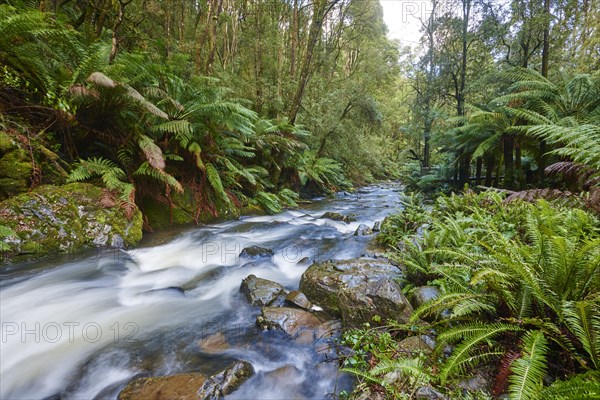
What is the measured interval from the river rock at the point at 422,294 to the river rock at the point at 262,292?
1.46 metres

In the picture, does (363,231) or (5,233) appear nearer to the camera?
(5,233)

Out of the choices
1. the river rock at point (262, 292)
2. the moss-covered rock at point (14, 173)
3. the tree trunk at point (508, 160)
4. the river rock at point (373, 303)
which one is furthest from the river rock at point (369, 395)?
the tree trunk at point (508, 160)

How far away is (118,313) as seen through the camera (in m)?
3.20

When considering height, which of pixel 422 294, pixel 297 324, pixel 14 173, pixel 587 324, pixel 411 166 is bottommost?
pixel 297 324

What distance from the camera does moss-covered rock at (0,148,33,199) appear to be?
3.84m

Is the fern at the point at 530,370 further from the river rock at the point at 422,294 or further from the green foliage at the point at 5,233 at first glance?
the green foliage at the point at 5,233

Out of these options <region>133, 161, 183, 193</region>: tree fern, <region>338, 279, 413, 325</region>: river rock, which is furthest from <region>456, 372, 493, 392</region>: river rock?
<region>133, 161, 183, 193</region>: tree fern

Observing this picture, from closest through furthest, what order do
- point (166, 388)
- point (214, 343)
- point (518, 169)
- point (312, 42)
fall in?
point (166, 388) < point (214, 343) < point (518, 169) < point (312, 42)

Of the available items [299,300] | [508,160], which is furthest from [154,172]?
[508,160]

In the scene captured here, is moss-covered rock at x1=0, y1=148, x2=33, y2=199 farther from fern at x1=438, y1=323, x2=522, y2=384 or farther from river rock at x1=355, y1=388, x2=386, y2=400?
fern at x1=438, y1=323, x2=522, y2=384

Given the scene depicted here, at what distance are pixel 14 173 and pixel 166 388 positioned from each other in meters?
3.94

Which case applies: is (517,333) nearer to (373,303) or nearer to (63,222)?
(373,303)

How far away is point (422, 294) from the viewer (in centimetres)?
267

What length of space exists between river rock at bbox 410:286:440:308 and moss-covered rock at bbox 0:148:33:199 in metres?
5.23
